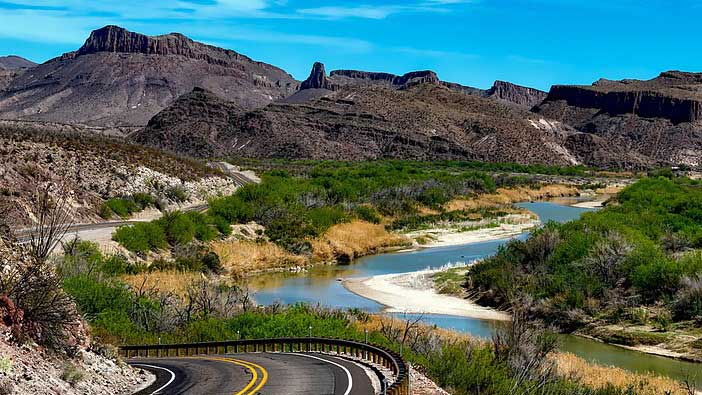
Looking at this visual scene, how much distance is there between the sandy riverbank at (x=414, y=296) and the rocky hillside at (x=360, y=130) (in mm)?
106548

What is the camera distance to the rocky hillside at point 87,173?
49531mm

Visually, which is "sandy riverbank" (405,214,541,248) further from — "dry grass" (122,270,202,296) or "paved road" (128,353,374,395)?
"paved road" (128,353,374,395)

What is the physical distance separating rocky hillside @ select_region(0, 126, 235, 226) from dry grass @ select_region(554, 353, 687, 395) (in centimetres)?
3058

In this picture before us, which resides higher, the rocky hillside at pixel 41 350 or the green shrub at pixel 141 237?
the rocky hillside at pixel 41 350

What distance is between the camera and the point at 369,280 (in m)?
41.6

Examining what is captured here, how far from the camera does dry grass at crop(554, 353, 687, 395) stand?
19791mm

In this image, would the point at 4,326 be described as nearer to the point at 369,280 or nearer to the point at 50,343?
the point at 50,343

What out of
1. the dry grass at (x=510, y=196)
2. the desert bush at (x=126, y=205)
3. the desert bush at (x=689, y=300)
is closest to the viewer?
the desert bush at (x=689, y=300)

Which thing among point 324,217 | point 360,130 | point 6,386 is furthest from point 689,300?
point 360,130

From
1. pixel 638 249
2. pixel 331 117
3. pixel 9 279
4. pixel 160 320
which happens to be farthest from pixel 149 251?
pixel 331 117

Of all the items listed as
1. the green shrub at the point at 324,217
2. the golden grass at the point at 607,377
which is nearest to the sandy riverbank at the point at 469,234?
the green shrub at the point at 324,217

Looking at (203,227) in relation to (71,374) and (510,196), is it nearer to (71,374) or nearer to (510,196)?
(71,374)

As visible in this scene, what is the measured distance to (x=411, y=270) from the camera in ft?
146

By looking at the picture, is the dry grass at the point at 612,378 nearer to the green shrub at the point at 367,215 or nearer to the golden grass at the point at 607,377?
the golden grass at the point at 607,377
